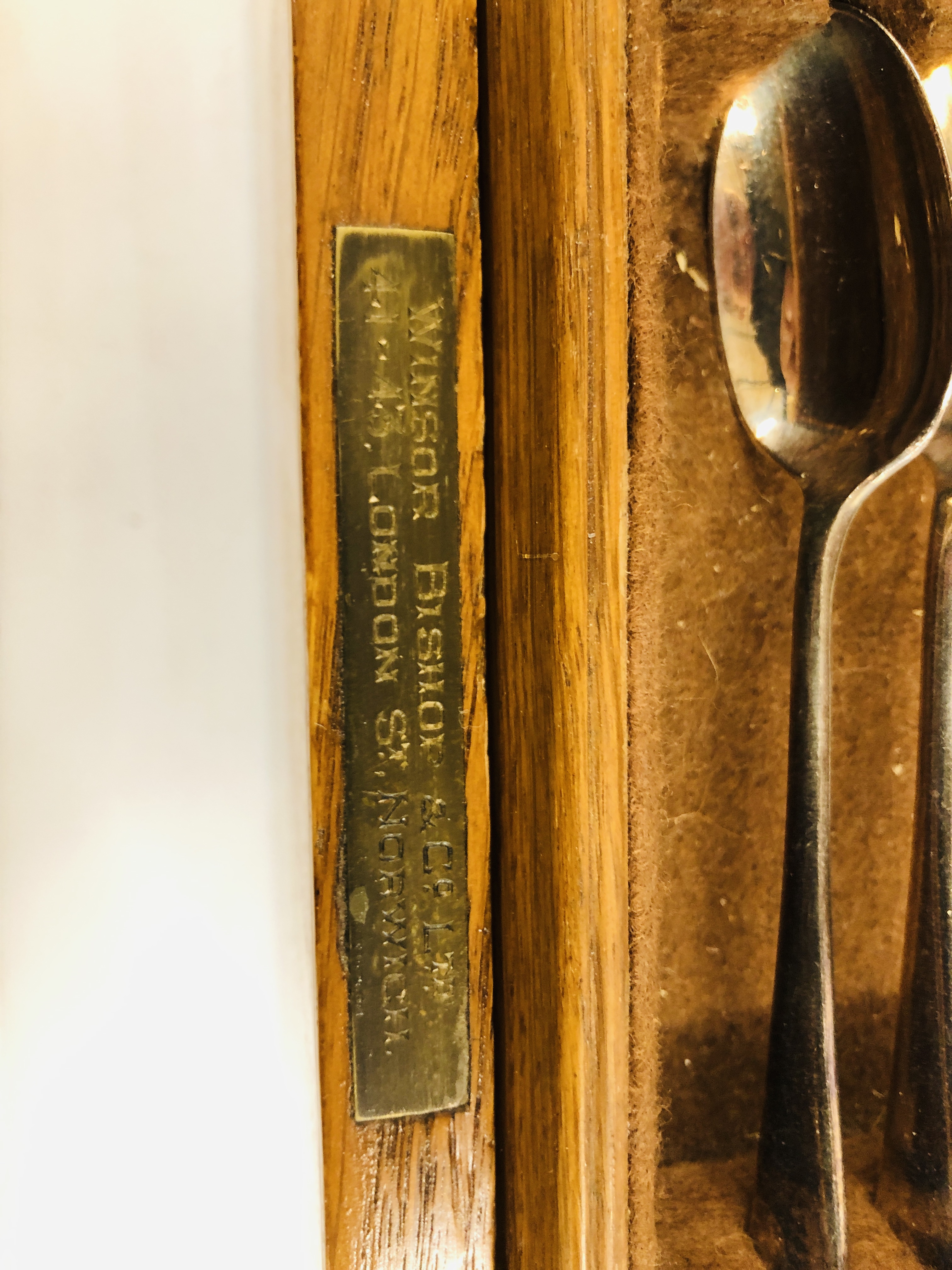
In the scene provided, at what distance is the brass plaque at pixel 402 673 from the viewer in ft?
1.13

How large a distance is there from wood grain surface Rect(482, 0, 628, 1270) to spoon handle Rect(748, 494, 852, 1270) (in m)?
0.08

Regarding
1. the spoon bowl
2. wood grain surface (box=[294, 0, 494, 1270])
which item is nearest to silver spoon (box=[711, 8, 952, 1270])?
the spoon bowl

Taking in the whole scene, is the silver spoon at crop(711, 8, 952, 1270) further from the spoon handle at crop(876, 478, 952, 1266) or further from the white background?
the white background

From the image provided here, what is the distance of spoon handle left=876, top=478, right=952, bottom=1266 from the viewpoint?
1.32 ft

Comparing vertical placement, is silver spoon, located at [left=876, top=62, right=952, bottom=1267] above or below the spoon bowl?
below

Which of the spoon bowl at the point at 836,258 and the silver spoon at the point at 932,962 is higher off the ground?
the spoon bowl at the point at 836,258

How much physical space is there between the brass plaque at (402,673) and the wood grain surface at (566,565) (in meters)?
0.03

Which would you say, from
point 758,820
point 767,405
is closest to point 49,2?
point 767,405

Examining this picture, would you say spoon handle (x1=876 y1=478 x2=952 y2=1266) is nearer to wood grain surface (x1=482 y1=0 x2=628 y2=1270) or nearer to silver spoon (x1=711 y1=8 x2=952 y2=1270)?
silver spoon (x1=711 y1=8 x2=952 y2=1270)

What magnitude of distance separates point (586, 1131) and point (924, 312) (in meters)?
0.35

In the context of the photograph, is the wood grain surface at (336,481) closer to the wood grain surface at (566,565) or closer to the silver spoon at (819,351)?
the wood grain surface at (566,565)

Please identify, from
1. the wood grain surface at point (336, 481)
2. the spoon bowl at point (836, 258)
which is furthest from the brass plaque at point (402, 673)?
the spoon bowl at point (836, 258)

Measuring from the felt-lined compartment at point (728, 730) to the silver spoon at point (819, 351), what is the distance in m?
0.01

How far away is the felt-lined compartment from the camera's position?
0.37 metres
